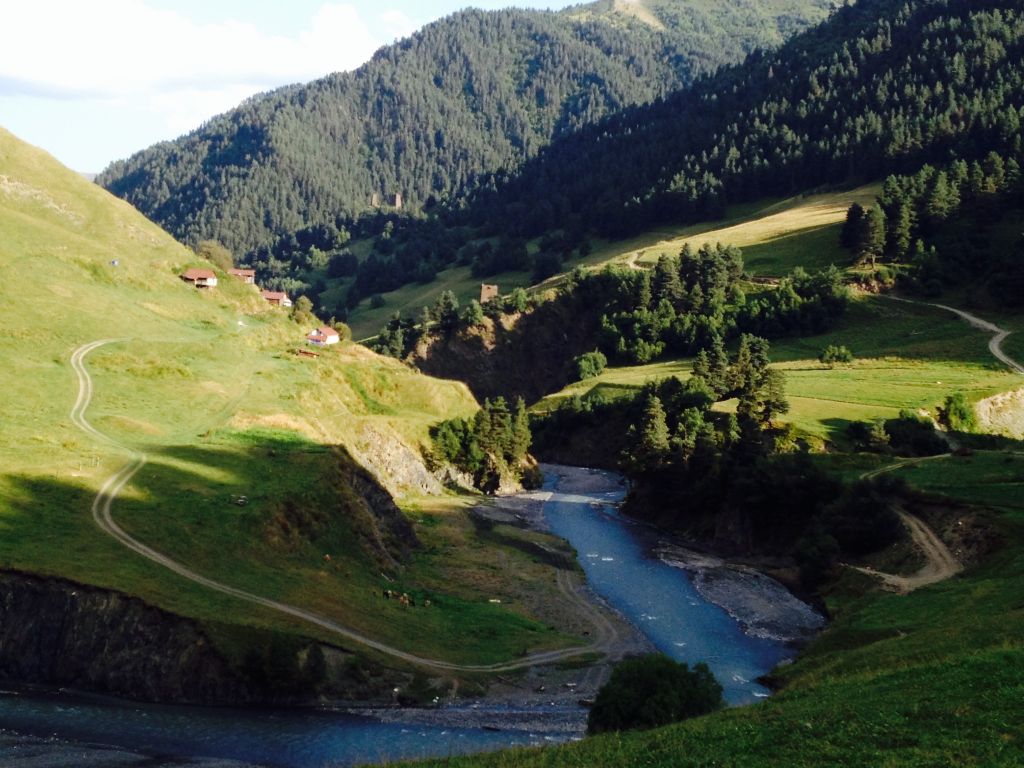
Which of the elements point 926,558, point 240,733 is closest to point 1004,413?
point 926,558

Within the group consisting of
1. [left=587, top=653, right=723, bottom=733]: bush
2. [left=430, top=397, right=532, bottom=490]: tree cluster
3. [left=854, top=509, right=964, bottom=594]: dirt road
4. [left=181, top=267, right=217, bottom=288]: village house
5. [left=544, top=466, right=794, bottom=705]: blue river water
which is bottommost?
[left=544, top=466, right=794, bottom=705]: blue river water

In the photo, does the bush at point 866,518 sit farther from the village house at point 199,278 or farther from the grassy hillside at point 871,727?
the village house at point 199,278

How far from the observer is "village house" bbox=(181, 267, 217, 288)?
144m

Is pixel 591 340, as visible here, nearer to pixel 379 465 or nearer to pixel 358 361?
pixel 358 361

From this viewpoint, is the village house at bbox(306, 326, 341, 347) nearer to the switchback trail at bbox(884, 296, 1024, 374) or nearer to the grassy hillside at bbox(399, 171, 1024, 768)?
the grassy hillside at bbox(399, 171, 1024, 768)

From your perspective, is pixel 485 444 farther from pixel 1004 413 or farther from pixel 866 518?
pixel 1004 413

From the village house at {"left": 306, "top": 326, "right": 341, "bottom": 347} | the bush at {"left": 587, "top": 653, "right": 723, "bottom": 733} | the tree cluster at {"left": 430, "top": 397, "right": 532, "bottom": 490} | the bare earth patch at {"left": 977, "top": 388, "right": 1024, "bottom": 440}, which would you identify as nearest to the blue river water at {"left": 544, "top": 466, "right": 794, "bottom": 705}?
the tree cluster at {"left": 430, "top": 397, "right": 532, "bottom": 490}

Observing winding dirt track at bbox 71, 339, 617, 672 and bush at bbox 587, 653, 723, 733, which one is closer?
bush at bbox 587, 653, 723, 733

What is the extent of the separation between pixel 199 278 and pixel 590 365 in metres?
70.4

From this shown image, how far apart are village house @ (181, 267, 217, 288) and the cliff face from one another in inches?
3780

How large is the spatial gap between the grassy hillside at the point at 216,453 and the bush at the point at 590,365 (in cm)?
4095

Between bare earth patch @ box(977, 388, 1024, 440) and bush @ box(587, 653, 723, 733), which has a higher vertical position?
bush @ box(587, 653, 723, 733)

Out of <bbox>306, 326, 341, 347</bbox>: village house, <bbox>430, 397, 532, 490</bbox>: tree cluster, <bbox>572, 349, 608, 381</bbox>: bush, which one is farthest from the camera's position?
<bbox>572, 349, 608, 381</bbox>: bush

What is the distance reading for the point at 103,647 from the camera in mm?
52938
